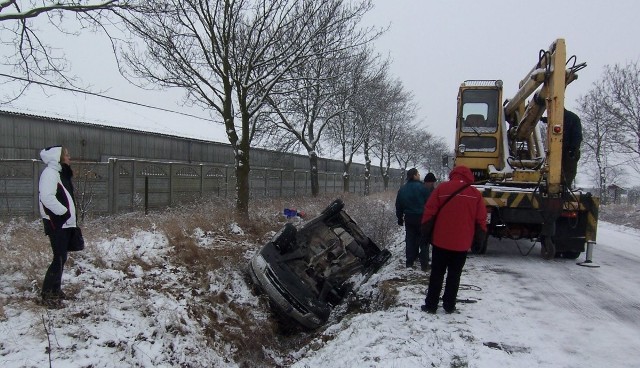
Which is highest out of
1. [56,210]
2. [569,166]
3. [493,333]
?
[569,166]

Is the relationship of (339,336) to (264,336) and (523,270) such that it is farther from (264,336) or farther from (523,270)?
(523,270)

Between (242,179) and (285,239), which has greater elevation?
(242,179)

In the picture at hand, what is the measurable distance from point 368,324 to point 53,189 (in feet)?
12.1

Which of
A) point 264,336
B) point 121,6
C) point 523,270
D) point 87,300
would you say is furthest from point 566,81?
point 87,300

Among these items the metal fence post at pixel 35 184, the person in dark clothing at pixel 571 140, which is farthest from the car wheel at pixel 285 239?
the metal fence post at pixel 35 184

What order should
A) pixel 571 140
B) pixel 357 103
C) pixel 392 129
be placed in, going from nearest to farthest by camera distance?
pixel 571 140 < pixel 357 103 < pixel 392 129

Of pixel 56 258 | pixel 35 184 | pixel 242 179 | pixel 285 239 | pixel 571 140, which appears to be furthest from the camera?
pixel 242 179

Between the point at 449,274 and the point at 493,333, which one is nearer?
the point at 493,333

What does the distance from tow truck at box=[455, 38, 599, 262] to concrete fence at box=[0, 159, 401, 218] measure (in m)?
8.34

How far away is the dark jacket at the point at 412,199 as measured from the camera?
7504mm

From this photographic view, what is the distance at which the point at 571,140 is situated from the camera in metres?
8.43

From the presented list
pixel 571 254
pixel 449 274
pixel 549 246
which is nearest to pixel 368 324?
pixel 449 274

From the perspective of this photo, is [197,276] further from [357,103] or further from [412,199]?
[357,103]

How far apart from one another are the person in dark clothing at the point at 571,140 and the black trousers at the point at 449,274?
14.8ft
